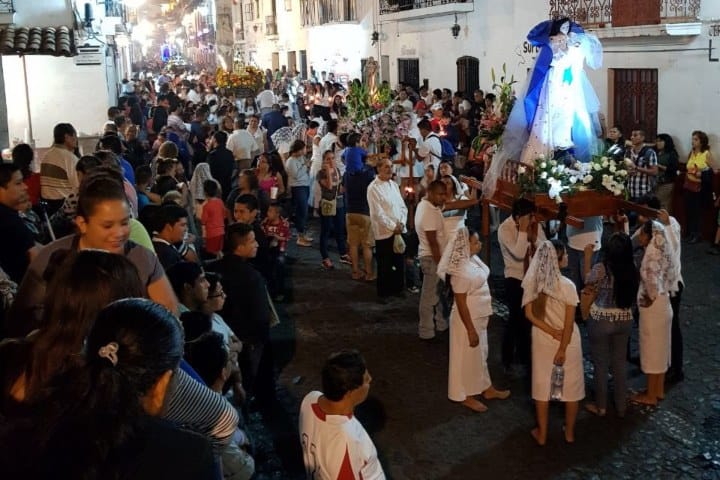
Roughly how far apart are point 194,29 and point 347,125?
67.1 m

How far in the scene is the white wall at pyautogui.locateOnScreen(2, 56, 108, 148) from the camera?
692 inches

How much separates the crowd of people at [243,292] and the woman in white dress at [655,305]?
0.6 inches

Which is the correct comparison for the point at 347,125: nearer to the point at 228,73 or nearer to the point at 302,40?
the point at 228,73

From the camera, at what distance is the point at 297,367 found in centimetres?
750

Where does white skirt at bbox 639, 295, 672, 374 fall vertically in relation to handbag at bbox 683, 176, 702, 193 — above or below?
below

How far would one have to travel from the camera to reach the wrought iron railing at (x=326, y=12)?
2984cm

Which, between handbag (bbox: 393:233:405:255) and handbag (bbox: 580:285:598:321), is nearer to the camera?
handbag (bbox: 580:285:598:321)

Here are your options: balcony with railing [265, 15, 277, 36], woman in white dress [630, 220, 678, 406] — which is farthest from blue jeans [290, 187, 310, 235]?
balcony with railing [265, 15, 277, 36]

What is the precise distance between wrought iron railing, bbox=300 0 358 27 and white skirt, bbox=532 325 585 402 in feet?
83.9

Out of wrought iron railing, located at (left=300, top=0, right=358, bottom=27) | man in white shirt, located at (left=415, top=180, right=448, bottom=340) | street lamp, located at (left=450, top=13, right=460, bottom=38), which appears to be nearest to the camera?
man in white shirt, located at (left=415, top=180, right=448, bottom=340)

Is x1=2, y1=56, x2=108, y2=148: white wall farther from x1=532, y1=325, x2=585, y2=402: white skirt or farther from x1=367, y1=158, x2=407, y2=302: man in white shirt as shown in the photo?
x1=532, y1=325, x2=585, y2=402: white skirt

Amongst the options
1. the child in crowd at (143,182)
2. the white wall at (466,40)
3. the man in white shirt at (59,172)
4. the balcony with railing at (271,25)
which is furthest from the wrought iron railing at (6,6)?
the balcony with railing at (271,25)

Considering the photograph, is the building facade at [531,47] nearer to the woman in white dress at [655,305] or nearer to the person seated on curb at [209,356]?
the woman in white dress at [655,305]

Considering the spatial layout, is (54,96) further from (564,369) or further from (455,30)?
(564,369)
